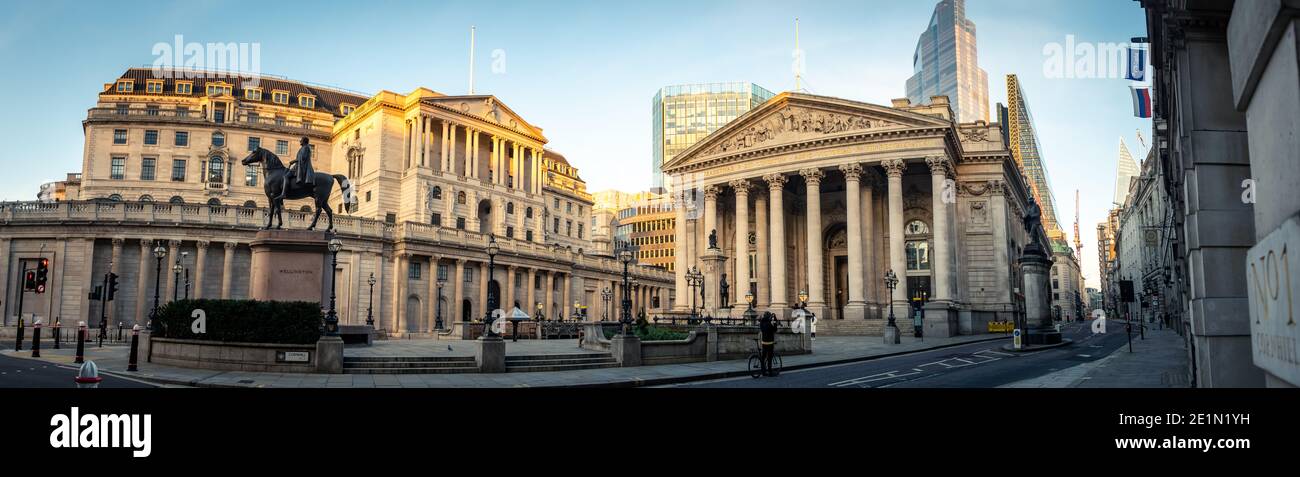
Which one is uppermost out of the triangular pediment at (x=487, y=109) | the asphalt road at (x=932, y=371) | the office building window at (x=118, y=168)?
the triangular pediment at (x=487, y=109)

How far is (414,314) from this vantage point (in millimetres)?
62188

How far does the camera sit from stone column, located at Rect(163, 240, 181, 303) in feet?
170

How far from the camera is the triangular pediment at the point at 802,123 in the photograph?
55531mm

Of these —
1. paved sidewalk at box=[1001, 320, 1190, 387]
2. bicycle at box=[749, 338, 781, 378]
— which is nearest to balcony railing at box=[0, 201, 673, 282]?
bicycle at box=[749, 338, 781, 378]

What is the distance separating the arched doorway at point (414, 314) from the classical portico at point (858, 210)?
22.8 m

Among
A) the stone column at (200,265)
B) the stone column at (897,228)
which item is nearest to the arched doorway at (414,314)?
the stone column at (200,265)

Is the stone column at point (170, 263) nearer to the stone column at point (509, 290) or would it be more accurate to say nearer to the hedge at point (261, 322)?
the stone column at point (509, 290)

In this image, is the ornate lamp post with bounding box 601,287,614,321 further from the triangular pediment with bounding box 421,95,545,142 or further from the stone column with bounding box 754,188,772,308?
the triangular pediment with bounding box 421,95,545,142

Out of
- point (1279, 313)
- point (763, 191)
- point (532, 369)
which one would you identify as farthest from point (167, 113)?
point (1279, 313)

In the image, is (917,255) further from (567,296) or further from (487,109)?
(487,109)

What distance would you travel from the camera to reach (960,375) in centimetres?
2081

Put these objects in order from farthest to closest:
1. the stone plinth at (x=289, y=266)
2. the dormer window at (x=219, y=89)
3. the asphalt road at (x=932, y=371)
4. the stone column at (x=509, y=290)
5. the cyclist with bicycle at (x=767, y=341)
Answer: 1. the dormer window at (x=219, y=89)
2. the stone column at (x=509, y=290)
3. the stone plinth at (x=289, y=266)
4. the cyclist with bicycle at (x=767, y=341)
5. the asphalt road at (x=932, y=371)

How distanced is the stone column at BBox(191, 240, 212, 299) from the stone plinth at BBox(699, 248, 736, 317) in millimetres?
36794
